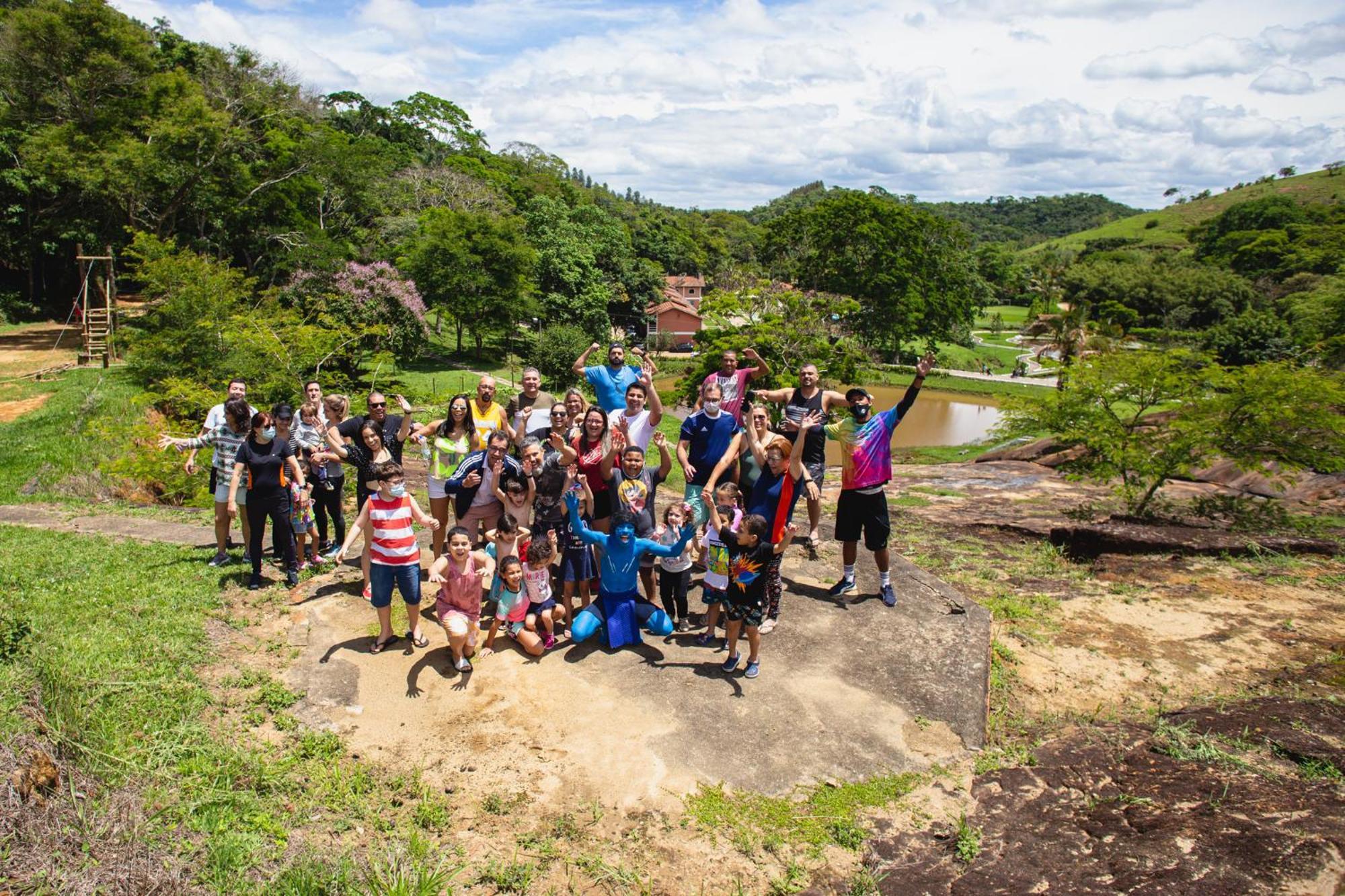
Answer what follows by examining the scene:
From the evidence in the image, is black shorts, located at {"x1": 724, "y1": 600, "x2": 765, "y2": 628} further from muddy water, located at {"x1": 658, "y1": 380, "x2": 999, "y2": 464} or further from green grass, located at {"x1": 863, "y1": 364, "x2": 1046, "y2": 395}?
green grass, located at {"x1": 863, "y1": 364, "x2": 1046, "y2": 395}

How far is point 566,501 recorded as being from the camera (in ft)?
20.9

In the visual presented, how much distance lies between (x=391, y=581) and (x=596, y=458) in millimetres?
1964

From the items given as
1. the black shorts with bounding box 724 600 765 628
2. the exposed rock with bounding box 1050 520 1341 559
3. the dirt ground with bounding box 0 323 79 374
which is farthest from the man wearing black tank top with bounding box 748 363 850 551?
the dirt ground with bounding box 0 323 79 374

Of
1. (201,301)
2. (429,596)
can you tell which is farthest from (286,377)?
(429,596)

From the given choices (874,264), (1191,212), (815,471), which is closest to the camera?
(815,471)

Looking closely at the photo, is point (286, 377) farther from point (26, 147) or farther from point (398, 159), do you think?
point (398, 159)

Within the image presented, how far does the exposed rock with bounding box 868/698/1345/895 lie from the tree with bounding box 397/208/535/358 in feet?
117

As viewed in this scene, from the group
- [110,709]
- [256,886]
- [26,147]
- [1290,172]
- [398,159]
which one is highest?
[1290,172]

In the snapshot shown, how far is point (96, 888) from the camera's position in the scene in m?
3.58

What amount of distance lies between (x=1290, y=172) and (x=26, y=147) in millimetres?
146246

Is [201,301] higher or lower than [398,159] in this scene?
lower

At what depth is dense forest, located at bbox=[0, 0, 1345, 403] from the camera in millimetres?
21906

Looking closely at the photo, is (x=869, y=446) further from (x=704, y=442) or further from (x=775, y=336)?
(x=775, y=336)

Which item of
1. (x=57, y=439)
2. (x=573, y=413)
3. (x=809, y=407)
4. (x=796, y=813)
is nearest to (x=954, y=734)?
(x=796, y=813)
